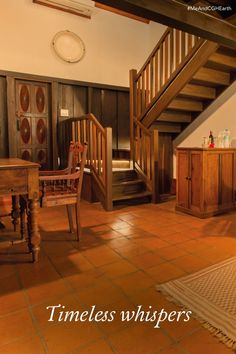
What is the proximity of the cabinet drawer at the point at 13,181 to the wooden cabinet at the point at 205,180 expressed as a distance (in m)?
2.14

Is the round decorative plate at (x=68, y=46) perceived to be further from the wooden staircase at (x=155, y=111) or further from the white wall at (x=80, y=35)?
the wooden staircase at (x=155, y=111)

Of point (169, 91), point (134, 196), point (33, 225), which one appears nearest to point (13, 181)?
point (33, 225)

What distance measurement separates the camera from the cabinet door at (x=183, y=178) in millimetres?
3406

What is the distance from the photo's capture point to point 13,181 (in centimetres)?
186

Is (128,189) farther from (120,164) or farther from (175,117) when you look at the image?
(175,117)

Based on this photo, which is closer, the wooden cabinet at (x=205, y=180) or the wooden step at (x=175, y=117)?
the wooden cabinet at (x=205, y=180)

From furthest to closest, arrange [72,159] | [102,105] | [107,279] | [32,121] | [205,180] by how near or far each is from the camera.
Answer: [102,105] < [32,121] < [205,180] < [72,159] < [107,279]

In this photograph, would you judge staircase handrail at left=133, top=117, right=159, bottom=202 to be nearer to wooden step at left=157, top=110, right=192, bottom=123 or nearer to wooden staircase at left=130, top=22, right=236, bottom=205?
wooden staircase at left=130, top=22, right=236, bottom=205

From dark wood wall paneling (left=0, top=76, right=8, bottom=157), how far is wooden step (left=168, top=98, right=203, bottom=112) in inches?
107

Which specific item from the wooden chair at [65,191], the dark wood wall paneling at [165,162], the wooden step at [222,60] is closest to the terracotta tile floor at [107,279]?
the wooden chair at [65,191]

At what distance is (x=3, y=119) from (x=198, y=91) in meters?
3.18

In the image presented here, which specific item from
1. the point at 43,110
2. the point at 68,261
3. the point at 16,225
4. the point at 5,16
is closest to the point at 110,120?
the point at 43,110

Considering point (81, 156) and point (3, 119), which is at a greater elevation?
point (3, 119)

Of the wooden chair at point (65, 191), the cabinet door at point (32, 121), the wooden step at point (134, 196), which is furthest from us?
the cabinet door at point (32, 121)
